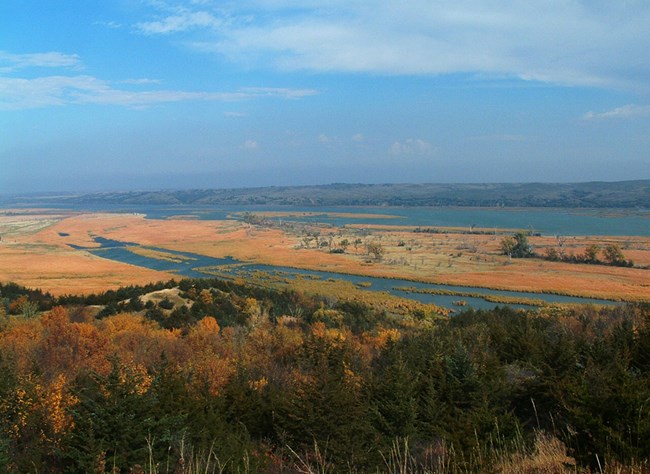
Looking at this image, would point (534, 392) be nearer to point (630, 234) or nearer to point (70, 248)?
point (70, 248)

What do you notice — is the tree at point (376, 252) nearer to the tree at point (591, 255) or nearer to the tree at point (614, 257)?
the tree at point (591, 255)

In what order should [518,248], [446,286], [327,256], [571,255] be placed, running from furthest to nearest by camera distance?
[327,256] < [518,248] < [571,255] < [446,286]

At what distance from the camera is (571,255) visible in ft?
188

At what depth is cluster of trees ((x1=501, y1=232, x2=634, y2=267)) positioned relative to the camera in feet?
176

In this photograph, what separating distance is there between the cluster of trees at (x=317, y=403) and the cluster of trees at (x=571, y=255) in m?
32.6

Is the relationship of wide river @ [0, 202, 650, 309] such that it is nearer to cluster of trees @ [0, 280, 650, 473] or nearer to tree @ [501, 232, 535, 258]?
cluster of trees @ [0, 280, 650, 473]

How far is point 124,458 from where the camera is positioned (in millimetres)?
6816

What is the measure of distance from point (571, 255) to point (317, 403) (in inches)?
2228

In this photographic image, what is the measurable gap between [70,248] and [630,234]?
83520 millimetres

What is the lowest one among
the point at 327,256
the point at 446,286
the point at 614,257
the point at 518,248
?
the point at 446,286

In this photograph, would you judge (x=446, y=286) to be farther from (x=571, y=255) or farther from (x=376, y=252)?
(x=571, y=255)

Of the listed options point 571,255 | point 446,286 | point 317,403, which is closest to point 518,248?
point 571,255

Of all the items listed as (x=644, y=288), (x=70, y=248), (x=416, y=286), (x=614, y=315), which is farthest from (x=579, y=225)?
(x=70, y=248)

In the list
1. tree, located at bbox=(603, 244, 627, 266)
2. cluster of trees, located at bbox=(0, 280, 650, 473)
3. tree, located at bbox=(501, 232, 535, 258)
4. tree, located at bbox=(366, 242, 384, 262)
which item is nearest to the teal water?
tree, located at bbox=(366, 242, 384, 262)
